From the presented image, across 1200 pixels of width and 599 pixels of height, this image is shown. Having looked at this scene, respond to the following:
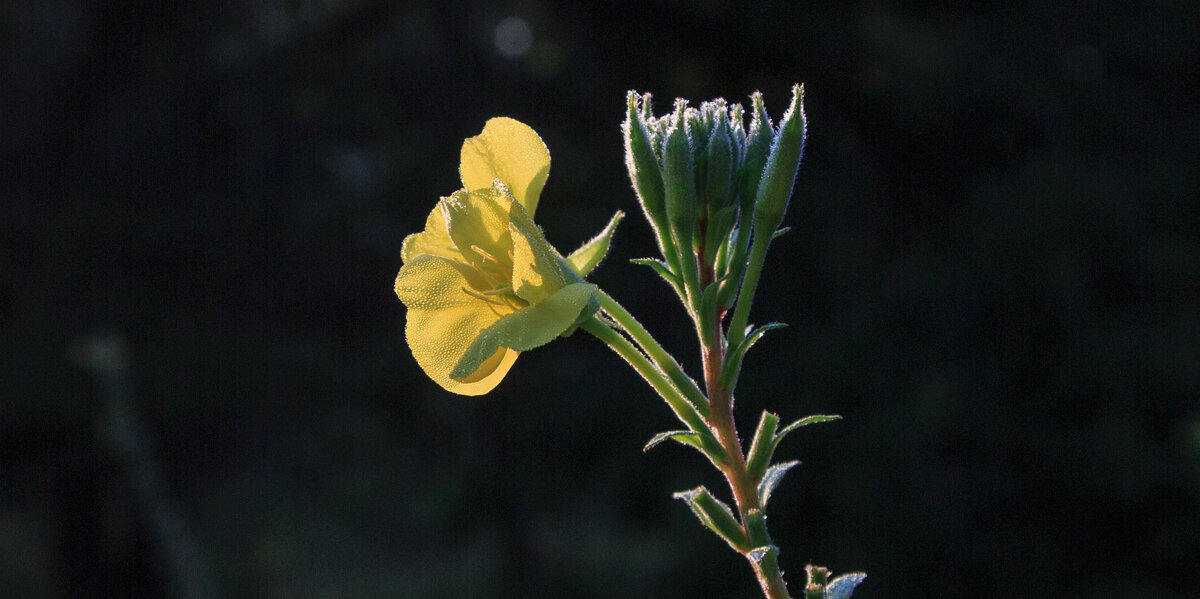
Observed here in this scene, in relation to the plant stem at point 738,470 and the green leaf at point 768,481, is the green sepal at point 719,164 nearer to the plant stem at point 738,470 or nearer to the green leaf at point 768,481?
the plant stem at point 738,470

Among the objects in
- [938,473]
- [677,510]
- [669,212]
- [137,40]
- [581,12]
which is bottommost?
[938,473]

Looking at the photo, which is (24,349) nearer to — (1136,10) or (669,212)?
(669,212)

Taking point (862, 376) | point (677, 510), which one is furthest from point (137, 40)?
point (862, 376)

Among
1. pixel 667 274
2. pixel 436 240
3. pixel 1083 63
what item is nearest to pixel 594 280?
pixel 1083 63

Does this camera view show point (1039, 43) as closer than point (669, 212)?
No

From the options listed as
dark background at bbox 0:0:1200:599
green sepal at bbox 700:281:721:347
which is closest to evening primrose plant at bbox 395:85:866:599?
green sepal at bbox 700:281:721:347

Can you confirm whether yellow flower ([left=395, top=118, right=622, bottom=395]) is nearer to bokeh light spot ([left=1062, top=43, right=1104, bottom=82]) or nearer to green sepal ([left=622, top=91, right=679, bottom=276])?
green sepal ([left=622, top=91, right=679, bottom=276])

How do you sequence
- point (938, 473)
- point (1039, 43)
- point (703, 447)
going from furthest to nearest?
point (1039, 43) → point (938, 473) → point (703, 447)
